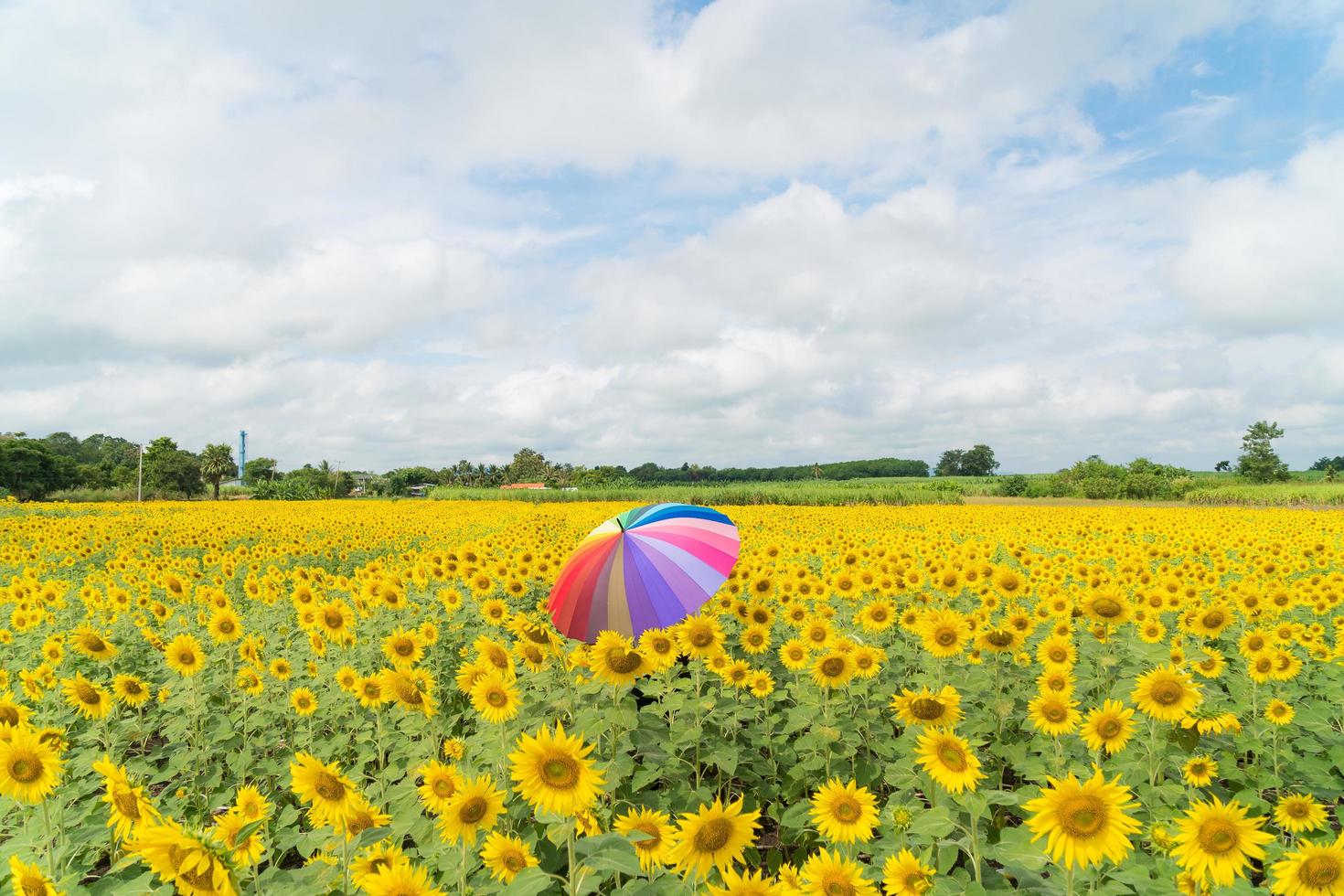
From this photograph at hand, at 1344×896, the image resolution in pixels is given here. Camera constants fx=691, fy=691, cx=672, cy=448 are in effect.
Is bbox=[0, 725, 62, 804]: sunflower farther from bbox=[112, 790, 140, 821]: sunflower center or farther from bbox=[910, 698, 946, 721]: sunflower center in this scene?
bbox=[910, 698, 946, 721]: sunflower center

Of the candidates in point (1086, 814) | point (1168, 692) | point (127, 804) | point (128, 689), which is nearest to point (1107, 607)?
point (1168, 692)

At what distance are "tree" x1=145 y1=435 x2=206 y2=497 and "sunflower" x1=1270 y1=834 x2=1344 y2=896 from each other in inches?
3357

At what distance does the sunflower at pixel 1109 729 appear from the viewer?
3021 mm

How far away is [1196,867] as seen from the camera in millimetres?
2330

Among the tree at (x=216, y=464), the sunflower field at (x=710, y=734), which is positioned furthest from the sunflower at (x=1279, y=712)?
the tree at (x=216, y=464)

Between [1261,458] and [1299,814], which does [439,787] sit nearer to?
[1299,814]

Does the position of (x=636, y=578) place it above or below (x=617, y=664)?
above

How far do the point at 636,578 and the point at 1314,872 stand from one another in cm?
339

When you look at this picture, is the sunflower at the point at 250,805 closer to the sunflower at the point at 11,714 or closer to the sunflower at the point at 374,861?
the sunflower at the point at 374,861

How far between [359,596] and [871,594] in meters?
4.66

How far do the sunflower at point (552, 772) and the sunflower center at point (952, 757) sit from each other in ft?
4.61

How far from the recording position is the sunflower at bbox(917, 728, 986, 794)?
2.59 m

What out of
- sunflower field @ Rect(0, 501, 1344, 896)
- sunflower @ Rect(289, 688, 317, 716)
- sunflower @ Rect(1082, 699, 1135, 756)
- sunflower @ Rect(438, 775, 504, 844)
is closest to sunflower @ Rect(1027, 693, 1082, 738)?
sunflower field @ Rect(0, 501, 1344, 896)

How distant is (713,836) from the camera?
2.10 m
